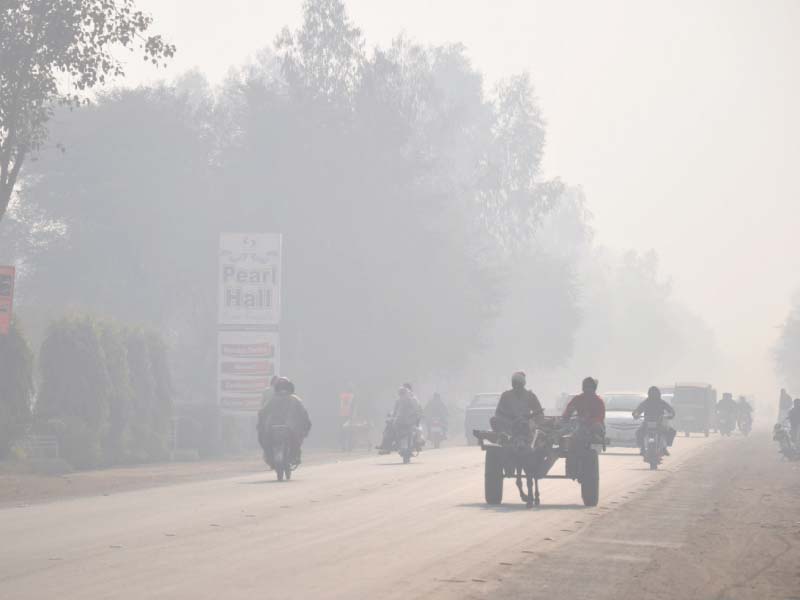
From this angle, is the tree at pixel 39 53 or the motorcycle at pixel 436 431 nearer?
Result: the tree at pixel 39 53

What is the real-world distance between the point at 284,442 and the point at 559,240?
99341 millimetres

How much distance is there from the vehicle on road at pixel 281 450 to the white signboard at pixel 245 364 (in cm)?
1662

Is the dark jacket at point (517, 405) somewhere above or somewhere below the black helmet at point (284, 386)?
below

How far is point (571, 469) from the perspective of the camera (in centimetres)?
2438

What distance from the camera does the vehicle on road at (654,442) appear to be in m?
37.6

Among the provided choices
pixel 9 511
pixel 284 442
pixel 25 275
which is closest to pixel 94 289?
pixel 25 275

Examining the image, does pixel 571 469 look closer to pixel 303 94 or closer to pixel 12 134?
pixel 12 134

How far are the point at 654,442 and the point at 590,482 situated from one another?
13920mm

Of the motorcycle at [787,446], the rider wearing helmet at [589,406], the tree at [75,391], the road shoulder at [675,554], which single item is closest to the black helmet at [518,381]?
the rider wearing helmet at [589,406]

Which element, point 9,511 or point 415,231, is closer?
point 9,511

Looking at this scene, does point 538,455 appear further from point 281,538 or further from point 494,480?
point 281,538

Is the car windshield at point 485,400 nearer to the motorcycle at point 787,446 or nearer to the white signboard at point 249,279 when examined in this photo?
the white signboard at point 249,279

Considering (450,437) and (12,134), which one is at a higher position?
(12,134)

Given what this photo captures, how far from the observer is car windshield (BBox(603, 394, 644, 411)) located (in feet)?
172
